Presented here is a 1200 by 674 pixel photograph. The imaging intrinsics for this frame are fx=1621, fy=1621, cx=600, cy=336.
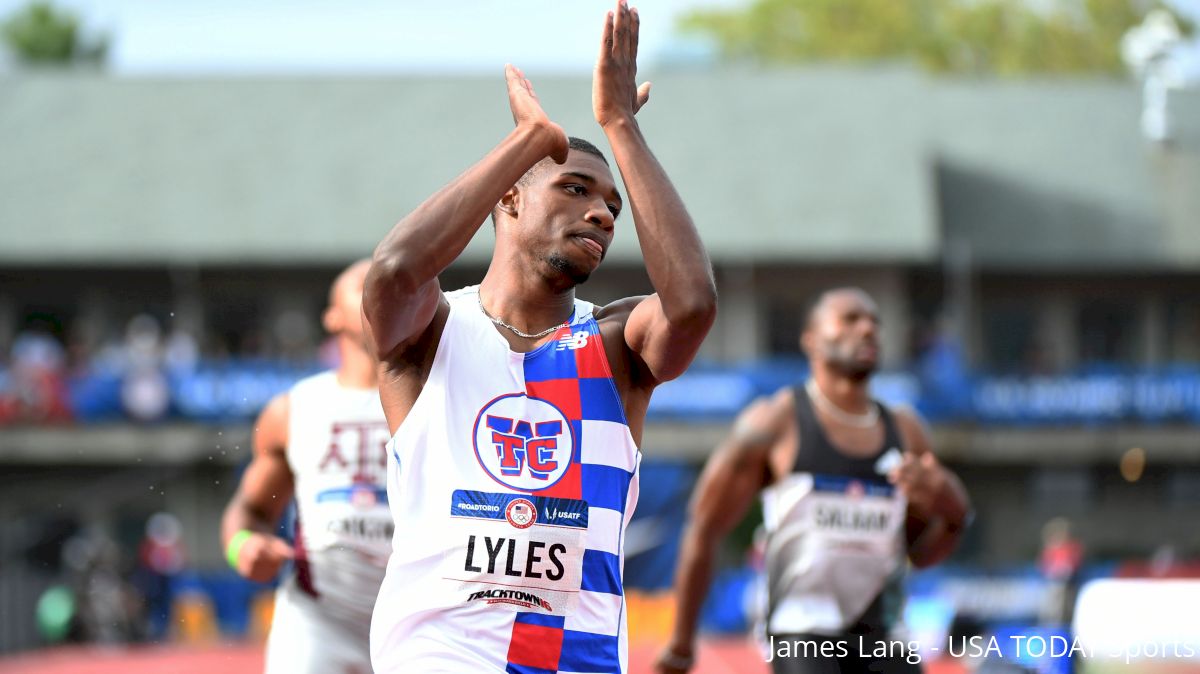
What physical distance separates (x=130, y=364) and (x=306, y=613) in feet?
80.9

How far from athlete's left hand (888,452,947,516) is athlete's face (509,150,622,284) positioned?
278 centimetres

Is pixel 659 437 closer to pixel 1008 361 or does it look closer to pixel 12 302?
pixel 1008 361

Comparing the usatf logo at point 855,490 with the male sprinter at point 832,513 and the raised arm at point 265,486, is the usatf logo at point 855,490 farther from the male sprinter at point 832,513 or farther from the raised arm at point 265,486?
the raised arm at point 265,486

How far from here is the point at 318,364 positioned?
94.7ft

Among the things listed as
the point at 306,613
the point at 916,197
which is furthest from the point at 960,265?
the point at 306,613

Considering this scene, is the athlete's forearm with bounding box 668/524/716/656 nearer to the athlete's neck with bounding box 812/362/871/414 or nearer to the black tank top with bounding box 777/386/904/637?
the black tank top with bounding box 777/386/904/637

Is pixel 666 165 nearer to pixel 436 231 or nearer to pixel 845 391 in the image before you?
pixel 845 391

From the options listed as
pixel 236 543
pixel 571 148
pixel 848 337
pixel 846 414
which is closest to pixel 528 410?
pixel 571 148

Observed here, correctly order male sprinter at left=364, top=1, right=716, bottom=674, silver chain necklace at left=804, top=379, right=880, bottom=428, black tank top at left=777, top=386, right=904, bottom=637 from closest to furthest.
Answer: male sprinter at left=364, top=1, right=716, bottom=674 < black tank top at left=777, top=386, right=904, bottom=637 < silver chain necklace at left=804, top=379, right=880, bottom=428

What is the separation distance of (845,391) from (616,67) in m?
3.58

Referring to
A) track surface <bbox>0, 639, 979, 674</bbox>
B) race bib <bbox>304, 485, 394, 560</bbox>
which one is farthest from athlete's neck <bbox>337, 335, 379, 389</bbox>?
track surface <bbox>0, 639, 979, 674</bbox>

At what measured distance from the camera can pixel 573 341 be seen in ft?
13.1

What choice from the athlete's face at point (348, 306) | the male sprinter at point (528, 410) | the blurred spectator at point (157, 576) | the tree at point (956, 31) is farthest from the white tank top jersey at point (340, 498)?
the tree at point (956, 31)

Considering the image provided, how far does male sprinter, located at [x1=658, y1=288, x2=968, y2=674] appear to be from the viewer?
6.61 metres
